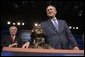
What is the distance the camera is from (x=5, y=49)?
2.51 metres

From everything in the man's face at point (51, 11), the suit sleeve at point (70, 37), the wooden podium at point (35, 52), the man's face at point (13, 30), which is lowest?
the wooden podium at point (35, 52)

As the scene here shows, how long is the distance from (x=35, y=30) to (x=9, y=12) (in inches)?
13.7

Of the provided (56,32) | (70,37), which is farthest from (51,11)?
(70,37)

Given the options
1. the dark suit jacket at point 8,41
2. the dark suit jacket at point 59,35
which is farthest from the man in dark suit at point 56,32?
the dark suit jacket at point 8,41

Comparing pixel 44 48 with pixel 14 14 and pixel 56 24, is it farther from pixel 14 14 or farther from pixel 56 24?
pixel 14 14

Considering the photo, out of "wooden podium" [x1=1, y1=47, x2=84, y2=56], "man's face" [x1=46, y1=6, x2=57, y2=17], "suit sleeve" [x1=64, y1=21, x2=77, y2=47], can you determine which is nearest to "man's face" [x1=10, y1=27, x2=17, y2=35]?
"wooden podium" [x1=1, y1=47, x2=84, y2=56]

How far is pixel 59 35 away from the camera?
2.65 metres

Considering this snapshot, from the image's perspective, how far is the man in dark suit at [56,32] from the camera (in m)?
2.64

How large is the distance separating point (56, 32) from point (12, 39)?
0.46 metres

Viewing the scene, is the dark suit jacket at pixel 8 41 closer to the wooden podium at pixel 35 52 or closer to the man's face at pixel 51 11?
the wooden podium at pixel 35 52

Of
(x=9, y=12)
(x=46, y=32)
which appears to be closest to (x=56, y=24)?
(x=46, y=32)

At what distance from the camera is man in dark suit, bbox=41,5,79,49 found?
264cm

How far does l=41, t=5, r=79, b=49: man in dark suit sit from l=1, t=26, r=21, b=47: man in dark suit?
0.96 ft

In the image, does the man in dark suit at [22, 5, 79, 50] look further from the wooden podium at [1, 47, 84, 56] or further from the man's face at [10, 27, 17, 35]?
the man's face at [10, 27, 17, 35]
